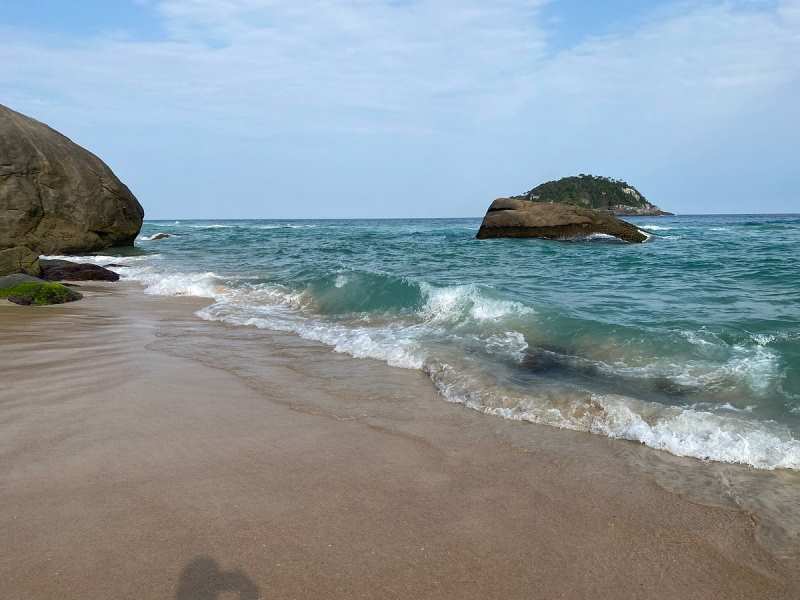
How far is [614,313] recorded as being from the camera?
8.02 metres

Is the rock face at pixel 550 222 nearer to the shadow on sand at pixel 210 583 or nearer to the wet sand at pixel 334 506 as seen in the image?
the wet sand at pixel 334 506

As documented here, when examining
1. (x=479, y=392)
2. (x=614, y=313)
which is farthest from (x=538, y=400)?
(x=614, y=313)

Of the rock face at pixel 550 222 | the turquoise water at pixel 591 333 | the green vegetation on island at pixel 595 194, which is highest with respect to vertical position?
the green vegetation on island at pixel 595 194

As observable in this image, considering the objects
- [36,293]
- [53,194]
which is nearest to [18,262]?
[36,293]

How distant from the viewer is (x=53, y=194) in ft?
62.2

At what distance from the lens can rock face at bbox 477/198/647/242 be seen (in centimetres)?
2280

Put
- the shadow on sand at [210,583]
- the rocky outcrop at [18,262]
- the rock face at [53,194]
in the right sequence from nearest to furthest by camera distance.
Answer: the shadow on sand at [210,583] → the rocky outcrop at [18,262] → the rock face at [53,194]

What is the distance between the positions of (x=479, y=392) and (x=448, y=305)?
396cm

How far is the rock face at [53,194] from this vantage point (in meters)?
17.8

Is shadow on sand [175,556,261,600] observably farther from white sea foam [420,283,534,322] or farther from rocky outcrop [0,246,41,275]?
rocky outcrop [0,246,41,275]

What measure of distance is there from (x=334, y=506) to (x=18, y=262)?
12081 mm

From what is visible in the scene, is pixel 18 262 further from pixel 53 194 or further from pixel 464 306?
pixel 464 306

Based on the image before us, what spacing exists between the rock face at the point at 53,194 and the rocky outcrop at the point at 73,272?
5.67 meters

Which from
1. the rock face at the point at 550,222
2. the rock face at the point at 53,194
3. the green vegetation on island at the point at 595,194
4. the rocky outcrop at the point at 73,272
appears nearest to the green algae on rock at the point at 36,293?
the rocky outcrop at the point at 73,272
